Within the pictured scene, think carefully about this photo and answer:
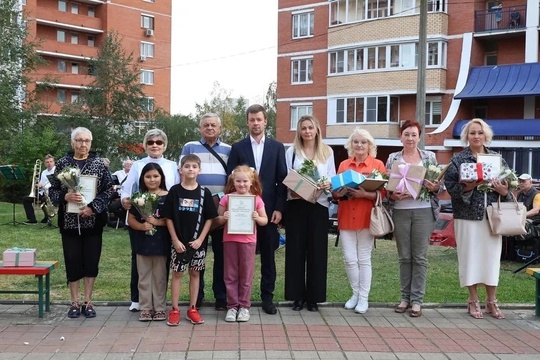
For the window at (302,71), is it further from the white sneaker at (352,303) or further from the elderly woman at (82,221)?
the elderly woman at (82,221)

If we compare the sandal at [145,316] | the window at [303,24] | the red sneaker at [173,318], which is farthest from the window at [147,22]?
the red sneaker at [173,318]

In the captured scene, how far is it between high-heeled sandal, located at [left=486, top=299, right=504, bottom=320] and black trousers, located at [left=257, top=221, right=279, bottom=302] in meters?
2.58

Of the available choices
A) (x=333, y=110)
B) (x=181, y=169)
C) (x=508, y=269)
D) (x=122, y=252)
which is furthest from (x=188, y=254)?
(x=333, y=110)

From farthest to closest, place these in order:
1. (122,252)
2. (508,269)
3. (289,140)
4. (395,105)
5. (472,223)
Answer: (289,140)
(395,105)
(122,252)
(508,269)
(472,223)

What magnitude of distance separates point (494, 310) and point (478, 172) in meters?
1.69

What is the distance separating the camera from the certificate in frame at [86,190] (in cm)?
677

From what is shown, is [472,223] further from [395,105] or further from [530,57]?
[395,105]

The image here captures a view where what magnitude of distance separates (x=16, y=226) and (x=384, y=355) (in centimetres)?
1458

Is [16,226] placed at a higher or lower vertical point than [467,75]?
lower

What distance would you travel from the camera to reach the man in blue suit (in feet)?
23.8

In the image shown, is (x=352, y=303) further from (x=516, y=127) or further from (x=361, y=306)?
(x=516, y=127)

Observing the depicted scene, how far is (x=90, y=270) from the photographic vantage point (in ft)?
22.9

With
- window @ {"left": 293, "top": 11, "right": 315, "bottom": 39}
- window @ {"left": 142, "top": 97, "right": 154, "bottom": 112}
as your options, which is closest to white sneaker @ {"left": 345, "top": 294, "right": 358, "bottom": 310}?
window @ {"left": 142, "top": 97, "right": 154, "bottom": 112}

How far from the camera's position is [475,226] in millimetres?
7230
